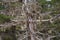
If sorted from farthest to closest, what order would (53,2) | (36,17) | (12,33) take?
1. (12,33)
2. (53,2)
3. (36,17)

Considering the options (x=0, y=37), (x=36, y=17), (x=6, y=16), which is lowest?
(x=0, y=37)

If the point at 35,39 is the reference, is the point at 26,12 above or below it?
above

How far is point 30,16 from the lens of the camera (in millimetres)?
2688

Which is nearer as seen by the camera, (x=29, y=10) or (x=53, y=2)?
(x=29, y=10)

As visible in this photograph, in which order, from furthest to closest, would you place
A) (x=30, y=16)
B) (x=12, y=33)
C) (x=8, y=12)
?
(x=12, y=33) < (x=8, y=12) < (x=30, y=16)

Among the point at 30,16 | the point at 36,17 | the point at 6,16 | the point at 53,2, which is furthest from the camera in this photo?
the point at 53,2

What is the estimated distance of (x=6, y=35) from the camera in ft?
20.8

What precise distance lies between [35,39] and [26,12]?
41cm

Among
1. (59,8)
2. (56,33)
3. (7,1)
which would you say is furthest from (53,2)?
(7,1)

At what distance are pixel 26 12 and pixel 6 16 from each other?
2120 mm

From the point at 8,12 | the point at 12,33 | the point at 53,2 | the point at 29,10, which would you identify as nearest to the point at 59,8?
the point at 53,2

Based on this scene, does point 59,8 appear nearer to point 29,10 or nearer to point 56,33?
point 56,33

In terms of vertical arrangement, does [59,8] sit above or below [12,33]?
above

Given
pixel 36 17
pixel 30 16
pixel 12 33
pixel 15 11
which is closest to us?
pixel 30 16
